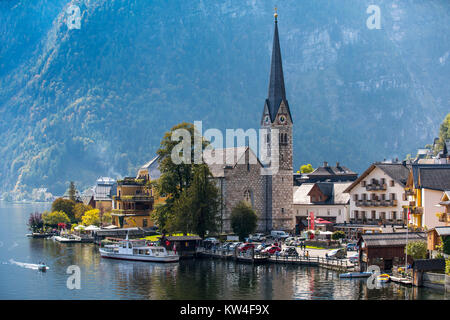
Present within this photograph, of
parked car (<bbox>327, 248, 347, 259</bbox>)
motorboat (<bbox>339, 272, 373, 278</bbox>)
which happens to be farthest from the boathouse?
parked car (<bbox>327, 248, 347, 259</bbox>)

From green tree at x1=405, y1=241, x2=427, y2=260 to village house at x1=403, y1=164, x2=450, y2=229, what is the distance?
1144cm

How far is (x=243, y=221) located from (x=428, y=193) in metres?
27.3

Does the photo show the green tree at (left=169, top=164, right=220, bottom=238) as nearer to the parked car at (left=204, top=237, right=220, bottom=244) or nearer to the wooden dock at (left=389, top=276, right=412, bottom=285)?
the parked car at (left=204, top=237, right=220, bottom=244)

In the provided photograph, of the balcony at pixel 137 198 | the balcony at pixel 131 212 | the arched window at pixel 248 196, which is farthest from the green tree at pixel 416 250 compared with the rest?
the balcony at pixel 131 212

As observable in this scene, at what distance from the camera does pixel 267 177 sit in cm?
9994

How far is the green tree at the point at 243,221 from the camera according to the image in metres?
88.9

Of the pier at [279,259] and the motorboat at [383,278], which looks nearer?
the motorboat at [383,278]

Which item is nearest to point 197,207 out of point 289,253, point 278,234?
point 289,253

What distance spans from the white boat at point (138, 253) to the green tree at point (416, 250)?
28.5m

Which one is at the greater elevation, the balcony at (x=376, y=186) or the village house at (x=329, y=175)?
the village house at (x=329, y=175)

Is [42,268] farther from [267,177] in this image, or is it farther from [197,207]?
[267,177]

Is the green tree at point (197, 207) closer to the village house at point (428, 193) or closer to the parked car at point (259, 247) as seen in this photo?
the parked car at point (259, 247)

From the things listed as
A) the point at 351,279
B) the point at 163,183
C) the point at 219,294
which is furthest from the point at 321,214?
the point at 219,294
